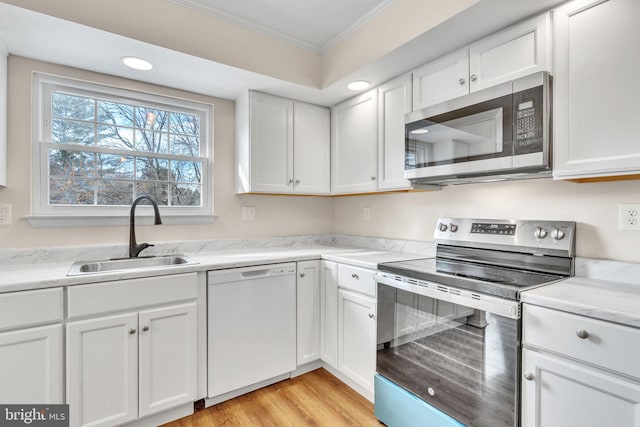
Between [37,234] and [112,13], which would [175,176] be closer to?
[37,234]

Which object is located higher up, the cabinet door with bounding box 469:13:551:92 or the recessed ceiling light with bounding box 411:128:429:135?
the cabinet door with bounding box 469:13:551:92

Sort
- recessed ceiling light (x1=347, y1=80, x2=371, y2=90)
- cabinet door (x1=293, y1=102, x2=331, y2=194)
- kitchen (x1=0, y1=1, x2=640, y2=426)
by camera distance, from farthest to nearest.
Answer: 1. cabinet door (x1=293, y1=102, x2=331, y2=194)
2. recessed ceiling light (x1=347, y1=80, x2=371, y2=90)
3. kitchen (x1=0, y1=1, x2=640, y2=426)

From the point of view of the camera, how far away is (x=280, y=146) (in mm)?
2561

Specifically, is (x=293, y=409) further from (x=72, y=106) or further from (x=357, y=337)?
(x=72, y=106)

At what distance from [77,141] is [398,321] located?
2344 mm

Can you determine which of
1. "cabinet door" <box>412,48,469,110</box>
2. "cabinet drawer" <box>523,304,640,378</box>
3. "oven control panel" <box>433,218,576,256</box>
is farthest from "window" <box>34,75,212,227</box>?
"cabinet drawer" <box>523,304,640,378</box>

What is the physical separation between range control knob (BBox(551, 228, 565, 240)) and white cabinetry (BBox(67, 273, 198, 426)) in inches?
76.5

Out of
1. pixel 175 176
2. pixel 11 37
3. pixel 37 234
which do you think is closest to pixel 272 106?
pixel 175 176

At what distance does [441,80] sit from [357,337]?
1663 millimetres

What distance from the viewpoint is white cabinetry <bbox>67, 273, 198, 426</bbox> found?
1.55 metres

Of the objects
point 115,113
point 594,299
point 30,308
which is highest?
point 115,113

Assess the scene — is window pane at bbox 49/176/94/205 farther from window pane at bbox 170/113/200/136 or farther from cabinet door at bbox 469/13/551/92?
cabinet door at bbox 469/13/551/92

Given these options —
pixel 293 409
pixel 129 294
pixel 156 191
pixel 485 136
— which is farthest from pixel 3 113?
pixel 485 136

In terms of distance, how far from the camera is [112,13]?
164 centimetres
